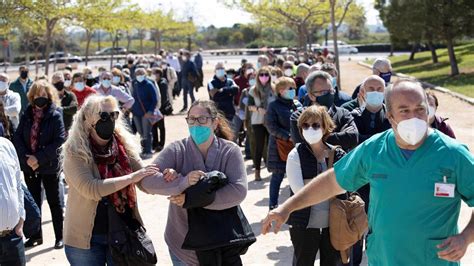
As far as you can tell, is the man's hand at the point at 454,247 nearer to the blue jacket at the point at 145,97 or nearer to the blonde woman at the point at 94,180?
the blonde woman at the point at 94,180

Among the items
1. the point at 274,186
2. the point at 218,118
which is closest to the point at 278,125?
the point at 274,186

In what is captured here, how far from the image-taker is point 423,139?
3564 mm

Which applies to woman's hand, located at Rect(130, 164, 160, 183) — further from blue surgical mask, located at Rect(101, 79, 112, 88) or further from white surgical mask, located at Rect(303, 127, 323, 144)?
blue surgical mask, located at Rect(101, 79, 112, 88)

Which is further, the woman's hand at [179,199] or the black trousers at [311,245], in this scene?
the black trousers at [311,245]

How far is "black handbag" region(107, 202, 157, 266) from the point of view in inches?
191

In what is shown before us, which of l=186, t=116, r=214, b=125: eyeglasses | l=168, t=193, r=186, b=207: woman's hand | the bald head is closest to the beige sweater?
l=168, t=193, r=186, b=207: woman's hand

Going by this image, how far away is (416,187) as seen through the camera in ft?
11.5

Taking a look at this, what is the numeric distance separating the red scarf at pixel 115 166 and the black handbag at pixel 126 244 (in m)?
0.10

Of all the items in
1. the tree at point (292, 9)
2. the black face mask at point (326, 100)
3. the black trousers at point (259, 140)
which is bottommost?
the black trousers at point (259, 140)

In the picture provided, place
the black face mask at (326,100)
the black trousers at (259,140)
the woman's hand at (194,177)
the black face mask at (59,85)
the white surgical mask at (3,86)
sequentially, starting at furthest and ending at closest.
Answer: the black trousers at (259,140) < the black face mask at (59,85) < the white surgical mask at (3,86) < the black face mask at (326,100) < the woman's hand at (194,177)

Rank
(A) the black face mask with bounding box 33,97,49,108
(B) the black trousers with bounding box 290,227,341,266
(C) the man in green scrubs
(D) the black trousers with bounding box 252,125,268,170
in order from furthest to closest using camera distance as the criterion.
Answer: (D) the black trousers with bounding box 252,125,268,170 < (A) the black face mask with bounding box 33,97,49,108 < (B) the black trousers with bounding box 290,227,341,266 < (C) the man in green scrubs

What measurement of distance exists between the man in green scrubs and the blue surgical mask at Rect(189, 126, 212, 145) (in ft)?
4.80

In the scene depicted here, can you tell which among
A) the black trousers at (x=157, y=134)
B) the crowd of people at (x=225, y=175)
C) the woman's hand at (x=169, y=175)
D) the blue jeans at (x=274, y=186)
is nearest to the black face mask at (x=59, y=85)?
the crowd of people at (x=225, y=175)

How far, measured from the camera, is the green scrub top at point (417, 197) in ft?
11.4
